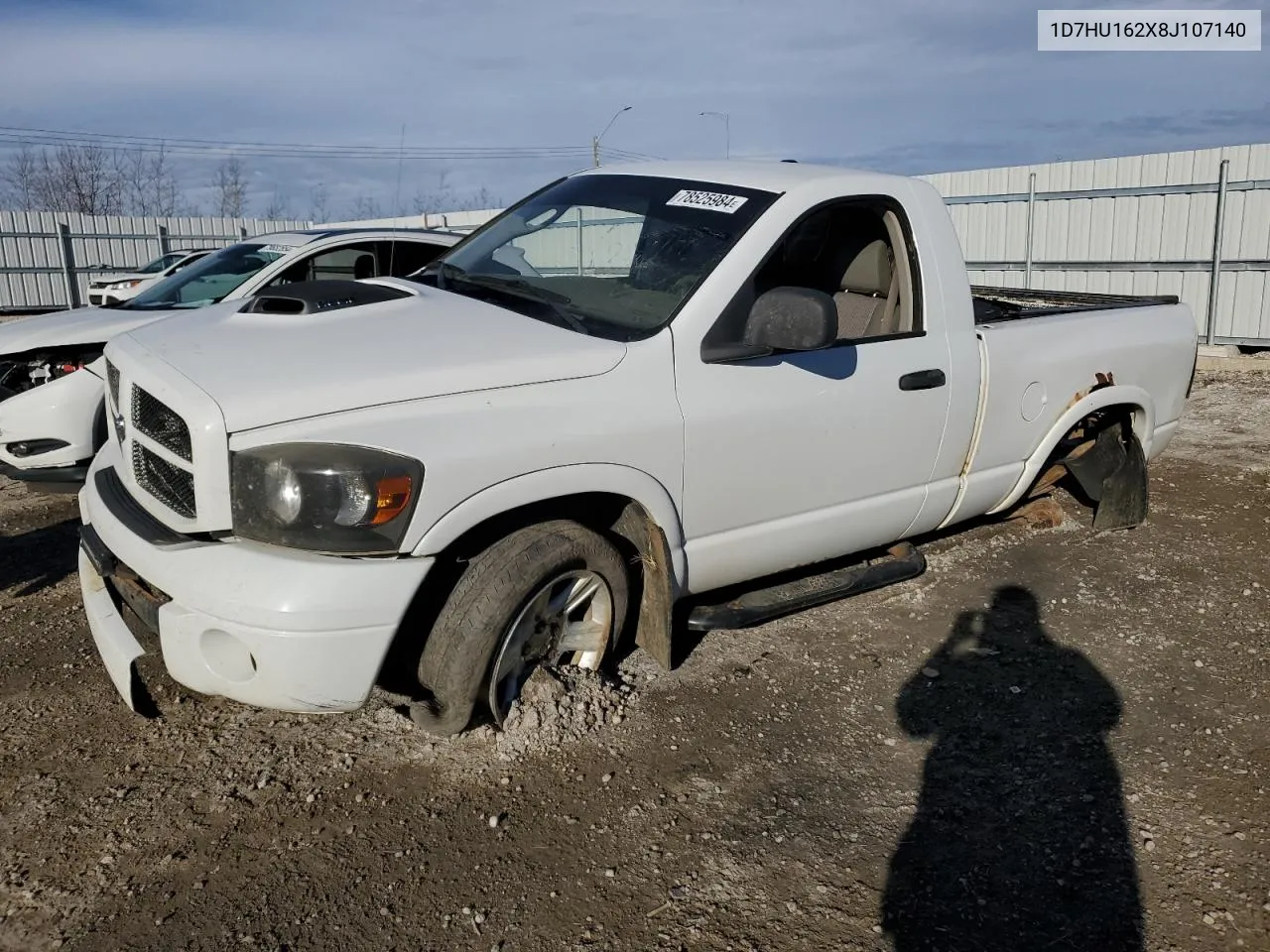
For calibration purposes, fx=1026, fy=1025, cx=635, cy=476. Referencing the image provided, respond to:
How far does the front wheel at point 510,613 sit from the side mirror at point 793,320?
89cm

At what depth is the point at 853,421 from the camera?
154 inches

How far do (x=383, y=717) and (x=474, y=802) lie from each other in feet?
2.12

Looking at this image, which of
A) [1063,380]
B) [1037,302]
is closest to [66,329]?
[1063,380]

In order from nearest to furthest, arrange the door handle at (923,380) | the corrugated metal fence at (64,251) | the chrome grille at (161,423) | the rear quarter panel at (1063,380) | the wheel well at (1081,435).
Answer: the chrome grille at (161,423)
the door handle at (923,380)
the rear quarter panel at (1063,380)
the wheel well at (1081,435)
the corrugated metal fence at (64,251)

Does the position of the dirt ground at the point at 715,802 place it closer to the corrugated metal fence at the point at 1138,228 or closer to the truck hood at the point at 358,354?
the truck hood at the point at 358,354

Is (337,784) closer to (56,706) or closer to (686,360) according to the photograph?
(56,706)

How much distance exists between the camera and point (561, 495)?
3.20 metres

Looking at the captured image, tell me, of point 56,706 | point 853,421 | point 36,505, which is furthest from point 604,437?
point 36,505

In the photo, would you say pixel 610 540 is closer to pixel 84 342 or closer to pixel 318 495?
pixel 318 495

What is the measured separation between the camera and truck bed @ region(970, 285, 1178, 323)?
17.0 ft

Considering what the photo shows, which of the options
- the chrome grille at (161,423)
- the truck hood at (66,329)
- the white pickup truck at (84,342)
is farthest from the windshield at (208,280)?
the chrome grille at (161,423)

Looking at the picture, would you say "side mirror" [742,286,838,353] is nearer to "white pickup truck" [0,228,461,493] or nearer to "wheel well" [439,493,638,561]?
"wheel well" [439,493,638,561]

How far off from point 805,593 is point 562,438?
1404mm

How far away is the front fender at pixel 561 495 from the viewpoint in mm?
2953
